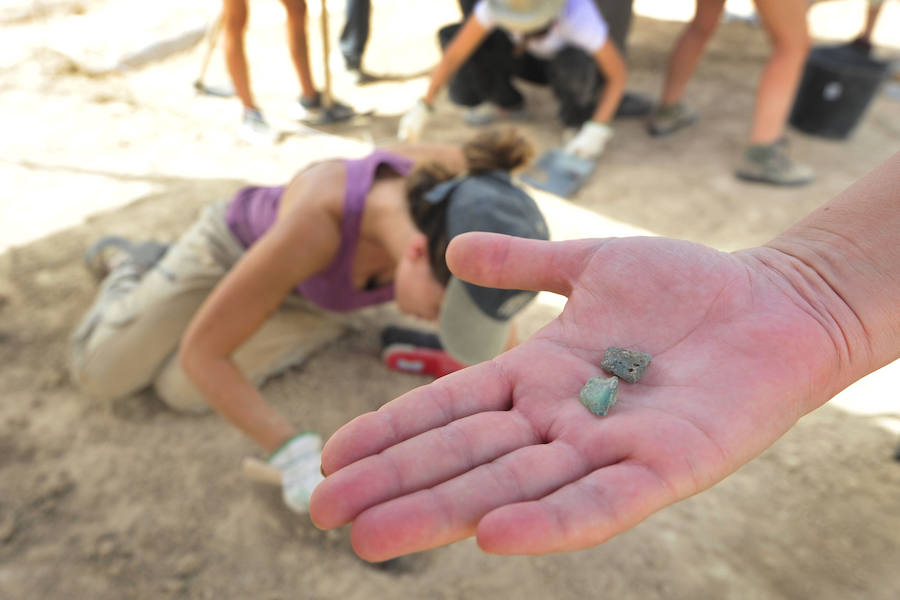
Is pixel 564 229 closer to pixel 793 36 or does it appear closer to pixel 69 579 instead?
pixel 793 36

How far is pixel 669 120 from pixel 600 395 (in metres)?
3.64

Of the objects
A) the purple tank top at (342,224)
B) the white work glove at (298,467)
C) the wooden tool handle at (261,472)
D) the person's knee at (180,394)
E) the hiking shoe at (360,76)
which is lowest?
the person's knee at (180,394)

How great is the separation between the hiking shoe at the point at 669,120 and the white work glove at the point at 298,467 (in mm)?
3241

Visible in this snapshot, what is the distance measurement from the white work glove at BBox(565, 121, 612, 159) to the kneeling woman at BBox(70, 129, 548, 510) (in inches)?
63.5

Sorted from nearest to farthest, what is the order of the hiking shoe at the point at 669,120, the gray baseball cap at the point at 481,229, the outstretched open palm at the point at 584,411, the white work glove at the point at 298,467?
the outstretched open palm at the point at 584,411, the gray baseball cap at the point at 481,229, the white work glove at the point at 298,467, the hiking shoe at the point at 669,120

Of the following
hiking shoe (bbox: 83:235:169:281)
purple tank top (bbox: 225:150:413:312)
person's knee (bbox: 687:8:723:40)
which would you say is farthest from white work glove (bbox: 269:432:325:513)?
person's knee (bbox: 687:8:723:40)

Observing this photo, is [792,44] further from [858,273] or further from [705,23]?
[858,273]

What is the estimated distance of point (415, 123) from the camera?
12.0 ft

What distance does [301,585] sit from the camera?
1.65 meters

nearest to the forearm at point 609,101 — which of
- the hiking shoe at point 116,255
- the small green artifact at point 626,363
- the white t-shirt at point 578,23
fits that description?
the white t-shirt at point 578,23

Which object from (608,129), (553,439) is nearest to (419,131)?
(608,129)

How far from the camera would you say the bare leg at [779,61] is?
3180 mm

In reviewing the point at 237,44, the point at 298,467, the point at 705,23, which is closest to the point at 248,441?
the point at 298,467

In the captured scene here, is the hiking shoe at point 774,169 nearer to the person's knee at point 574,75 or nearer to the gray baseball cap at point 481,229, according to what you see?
the person's knee at point 574,75
